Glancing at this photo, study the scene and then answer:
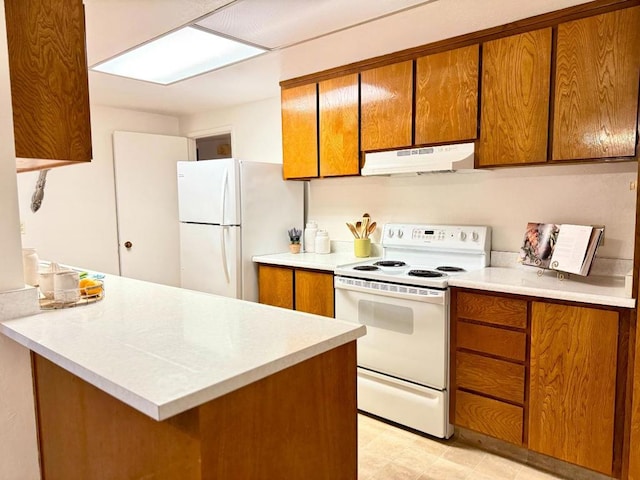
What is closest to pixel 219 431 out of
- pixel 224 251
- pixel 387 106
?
pixel 387 106

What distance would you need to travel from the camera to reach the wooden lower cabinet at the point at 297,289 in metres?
2.84

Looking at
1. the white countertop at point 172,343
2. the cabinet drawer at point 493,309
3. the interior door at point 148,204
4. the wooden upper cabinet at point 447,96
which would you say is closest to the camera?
the white countertop at point 172,343

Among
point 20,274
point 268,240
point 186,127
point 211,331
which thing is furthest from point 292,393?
point 186,127

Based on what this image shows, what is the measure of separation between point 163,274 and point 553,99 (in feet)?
12.8

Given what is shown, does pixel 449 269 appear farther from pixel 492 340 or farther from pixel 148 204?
pixel 148 204

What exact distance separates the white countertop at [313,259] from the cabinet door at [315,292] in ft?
0.18

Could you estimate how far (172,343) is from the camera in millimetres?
1177

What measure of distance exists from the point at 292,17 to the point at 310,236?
170 cm

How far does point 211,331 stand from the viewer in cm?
129

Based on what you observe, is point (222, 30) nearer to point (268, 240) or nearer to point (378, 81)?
point (378, 81)

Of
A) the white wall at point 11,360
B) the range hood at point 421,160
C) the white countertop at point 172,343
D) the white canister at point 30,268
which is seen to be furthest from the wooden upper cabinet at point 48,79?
the range hood at point 421,160

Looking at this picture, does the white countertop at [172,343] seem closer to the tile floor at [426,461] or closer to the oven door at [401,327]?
the oven door at [401,327]

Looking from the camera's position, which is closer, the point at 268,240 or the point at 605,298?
the point at 605,298

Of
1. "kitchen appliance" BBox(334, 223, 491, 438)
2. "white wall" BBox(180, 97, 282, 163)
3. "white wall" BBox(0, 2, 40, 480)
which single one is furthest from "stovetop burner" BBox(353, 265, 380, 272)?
"white wall" BBox(0, 2, 40, 480)
